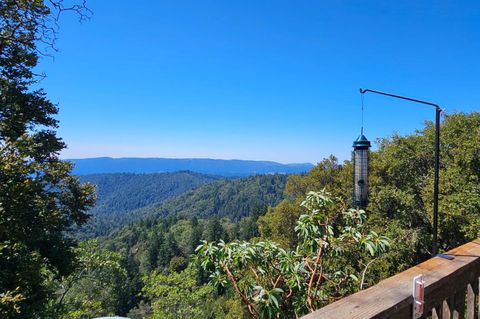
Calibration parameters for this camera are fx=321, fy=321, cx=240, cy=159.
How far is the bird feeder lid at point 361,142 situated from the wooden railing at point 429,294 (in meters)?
2.44

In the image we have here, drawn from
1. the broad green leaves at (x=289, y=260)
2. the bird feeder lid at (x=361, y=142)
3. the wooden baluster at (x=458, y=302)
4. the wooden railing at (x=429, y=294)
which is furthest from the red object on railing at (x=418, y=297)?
the bird feeder lid at (x=361, y=142)

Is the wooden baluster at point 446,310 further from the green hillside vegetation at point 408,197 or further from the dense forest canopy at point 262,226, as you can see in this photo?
the green hillside vegetation at point 408,197

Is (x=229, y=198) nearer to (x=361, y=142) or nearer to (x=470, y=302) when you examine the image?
(x=361, y=142)

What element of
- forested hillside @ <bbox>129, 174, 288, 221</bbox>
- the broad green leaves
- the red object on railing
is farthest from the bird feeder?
forested hillside @ <bbox>129, 174, 288, 221</bbox>

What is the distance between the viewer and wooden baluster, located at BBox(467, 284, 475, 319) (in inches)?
56.3

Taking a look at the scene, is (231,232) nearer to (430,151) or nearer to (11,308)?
(430,151)

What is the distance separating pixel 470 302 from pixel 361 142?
2731mm

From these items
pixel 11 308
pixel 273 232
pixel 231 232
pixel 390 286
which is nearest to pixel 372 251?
pixel 390 286

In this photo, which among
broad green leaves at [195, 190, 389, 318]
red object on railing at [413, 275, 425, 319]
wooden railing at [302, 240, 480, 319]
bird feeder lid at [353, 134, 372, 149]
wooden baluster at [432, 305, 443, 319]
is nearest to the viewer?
wooden railing at [302, 240, 480, 319]

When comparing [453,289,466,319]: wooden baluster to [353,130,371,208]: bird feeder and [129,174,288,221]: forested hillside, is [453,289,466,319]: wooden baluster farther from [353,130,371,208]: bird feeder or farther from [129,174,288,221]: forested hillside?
[129,174,288,221]: forested hillside

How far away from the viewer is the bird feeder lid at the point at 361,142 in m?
3.99

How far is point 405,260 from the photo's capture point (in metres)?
10.5

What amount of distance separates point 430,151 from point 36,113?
41.7ft

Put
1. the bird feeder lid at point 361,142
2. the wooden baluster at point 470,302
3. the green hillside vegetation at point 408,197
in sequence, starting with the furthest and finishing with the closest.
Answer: the green hillside vegetation at point 408,197
the bird feeder lid at point 361,142
the wooden baluster at point 470,302
